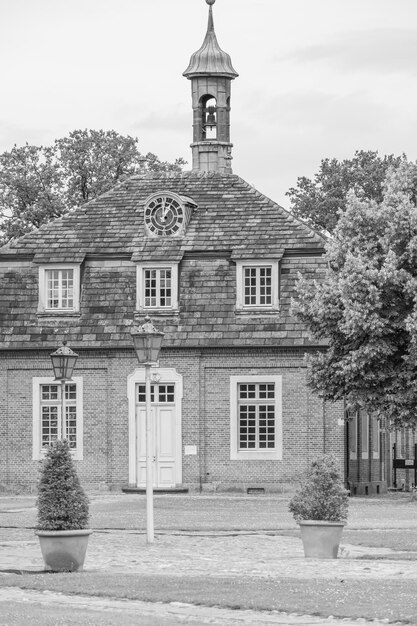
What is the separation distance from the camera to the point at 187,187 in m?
52.5

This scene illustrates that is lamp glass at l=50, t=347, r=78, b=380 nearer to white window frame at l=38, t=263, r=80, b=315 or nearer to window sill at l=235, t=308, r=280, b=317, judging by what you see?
window sill at l=235, t=308, r=280, b=317

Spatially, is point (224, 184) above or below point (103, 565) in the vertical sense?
above

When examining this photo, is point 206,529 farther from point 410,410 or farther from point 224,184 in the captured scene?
point 224,184

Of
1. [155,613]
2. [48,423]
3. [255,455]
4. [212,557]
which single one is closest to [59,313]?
[48,423]

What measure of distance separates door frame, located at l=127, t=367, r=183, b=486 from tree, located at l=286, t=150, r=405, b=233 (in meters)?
26.1

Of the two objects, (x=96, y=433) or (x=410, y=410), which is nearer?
(x=410, y=410)

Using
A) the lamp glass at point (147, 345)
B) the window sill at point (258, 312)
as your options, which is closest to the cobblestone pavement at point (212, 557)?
the lamp glass at point (147, 345)

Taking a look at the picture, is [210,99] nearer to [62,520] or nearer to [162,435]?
[162,435]

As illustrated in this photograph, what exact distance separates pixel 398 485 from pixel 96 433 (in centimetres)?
1499

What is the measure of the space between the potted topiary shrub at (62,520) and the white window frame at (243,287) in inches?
973

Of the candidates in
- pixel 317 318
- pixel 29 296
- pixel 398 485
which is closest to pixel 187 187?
pixel 29 296

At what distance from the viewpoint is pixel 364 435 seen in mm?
52844

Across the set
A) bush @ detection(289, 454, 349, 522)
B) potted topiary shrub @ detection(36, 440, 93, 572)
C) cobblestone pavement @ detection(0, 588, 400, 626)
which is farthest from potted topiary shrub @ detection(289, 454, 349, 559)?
cobblestone pavement @ detection(0, 588, 400, 626)

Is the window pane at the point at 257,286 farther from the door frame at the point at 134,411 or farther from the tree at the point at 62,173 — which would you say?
the tree at the point at 62,173
